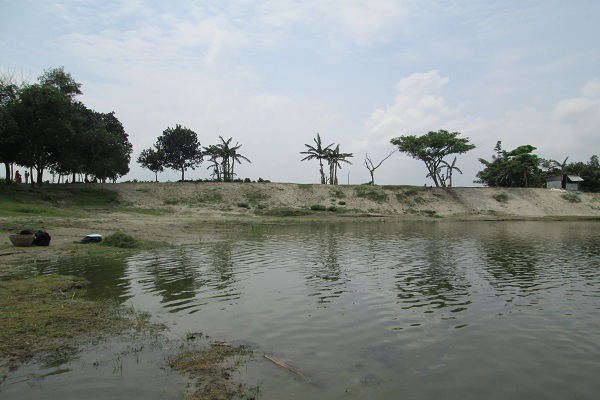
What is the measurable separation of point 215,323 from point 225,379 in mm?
3129

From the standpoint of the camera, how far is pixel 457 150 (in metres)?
72.9

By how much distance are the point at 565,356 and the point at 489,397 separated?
2642 millimetres

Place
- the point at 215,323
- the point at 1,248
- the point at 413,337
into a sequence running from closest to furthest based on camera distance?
the point at 413,337 → the point at 215,323 → the point at 1,248

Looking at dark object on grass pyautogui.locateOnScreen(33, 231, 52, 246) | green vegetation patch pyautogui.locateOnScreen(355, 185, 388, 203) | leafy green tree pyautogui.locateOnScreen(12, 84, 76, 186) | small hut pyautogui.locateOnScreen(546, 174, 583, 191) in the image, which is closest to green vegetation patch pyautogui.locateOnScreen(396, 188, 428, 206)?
green vegetation patch pyautogui.locateOnScreen(355, 185, 388, 203)

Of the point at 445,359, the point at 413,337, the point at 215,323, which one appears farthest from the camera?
the point at 215,323

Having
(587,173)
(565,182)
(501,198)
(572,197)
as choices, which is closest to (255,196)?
(501,198)

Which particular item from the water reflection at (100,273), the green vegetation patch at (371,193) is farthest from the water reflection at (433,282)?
the green vegetation patch at (371,193)

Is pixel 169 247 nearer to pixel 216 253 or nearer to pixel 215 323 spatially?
pixel 216 253

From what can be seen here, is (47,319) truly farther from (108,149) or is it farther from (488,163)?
(488,163)

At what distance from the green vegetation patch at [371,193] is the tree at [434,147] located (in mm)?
12203

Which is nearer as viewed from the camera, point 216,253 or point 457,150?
point 216,253

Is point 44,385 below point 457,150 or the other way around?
below

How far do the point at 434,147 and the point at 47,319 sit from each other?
238 ft

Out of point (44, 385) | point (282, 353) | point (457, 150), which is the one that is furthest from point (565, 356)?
point (457, 150)
